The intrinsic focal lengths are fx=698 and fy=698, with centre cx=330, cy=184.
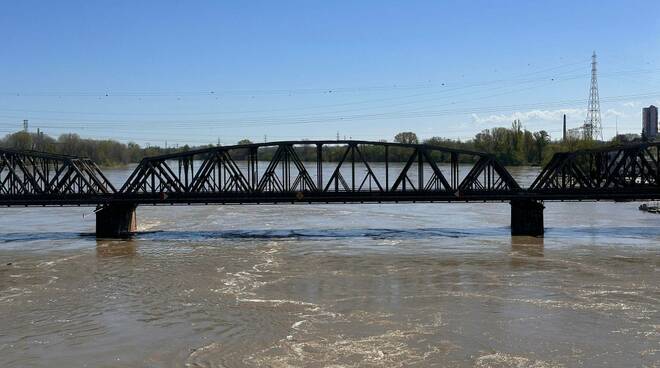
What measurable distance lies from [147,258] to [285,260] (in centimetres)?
817

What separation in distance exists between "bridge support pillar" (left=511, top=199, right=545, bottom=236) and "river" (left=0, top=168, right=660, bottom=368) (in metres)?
1.46

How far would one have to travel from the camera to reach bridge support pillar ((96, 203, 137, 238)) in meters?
51.2

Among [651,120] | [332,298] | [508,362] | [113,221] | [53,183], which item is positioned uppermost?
[651,120]

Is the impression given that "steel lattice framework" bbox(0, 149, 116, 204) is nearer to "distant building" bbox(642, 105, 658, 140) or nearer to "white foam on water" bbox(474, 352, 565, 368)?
"white foam on water" bbox(474, 352, 565, 368)

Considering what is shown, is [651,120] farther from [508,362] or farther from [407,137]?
[508,362]

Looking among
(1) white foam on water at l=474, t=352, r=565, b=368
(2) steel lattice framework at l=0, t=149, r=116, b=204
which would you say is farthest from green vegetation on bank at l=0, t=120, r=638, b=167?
(1) white foam on water at l=474, t=352, r=565, b=368

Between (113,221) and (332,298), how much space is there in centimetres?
2794

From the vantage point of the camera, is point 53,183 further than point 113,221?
Yes

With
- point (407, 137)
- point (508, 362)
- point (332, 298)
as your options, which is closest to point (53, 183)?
point (332, 298)

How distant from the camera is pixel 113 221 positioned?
5144cm

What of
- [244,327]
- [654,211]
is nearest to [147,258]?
[244,327]

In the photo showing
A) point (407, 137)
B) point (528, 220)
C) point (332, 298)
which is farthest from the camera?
point (407, 137)

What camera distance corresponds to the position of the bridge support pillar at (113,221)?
5119cm

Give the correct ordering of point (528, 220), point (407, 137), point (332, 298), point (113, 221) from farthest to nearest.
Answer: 1. point (407, 137)
2. point (113, 221)
3. point (528, 220)
4. point (332, 298)
